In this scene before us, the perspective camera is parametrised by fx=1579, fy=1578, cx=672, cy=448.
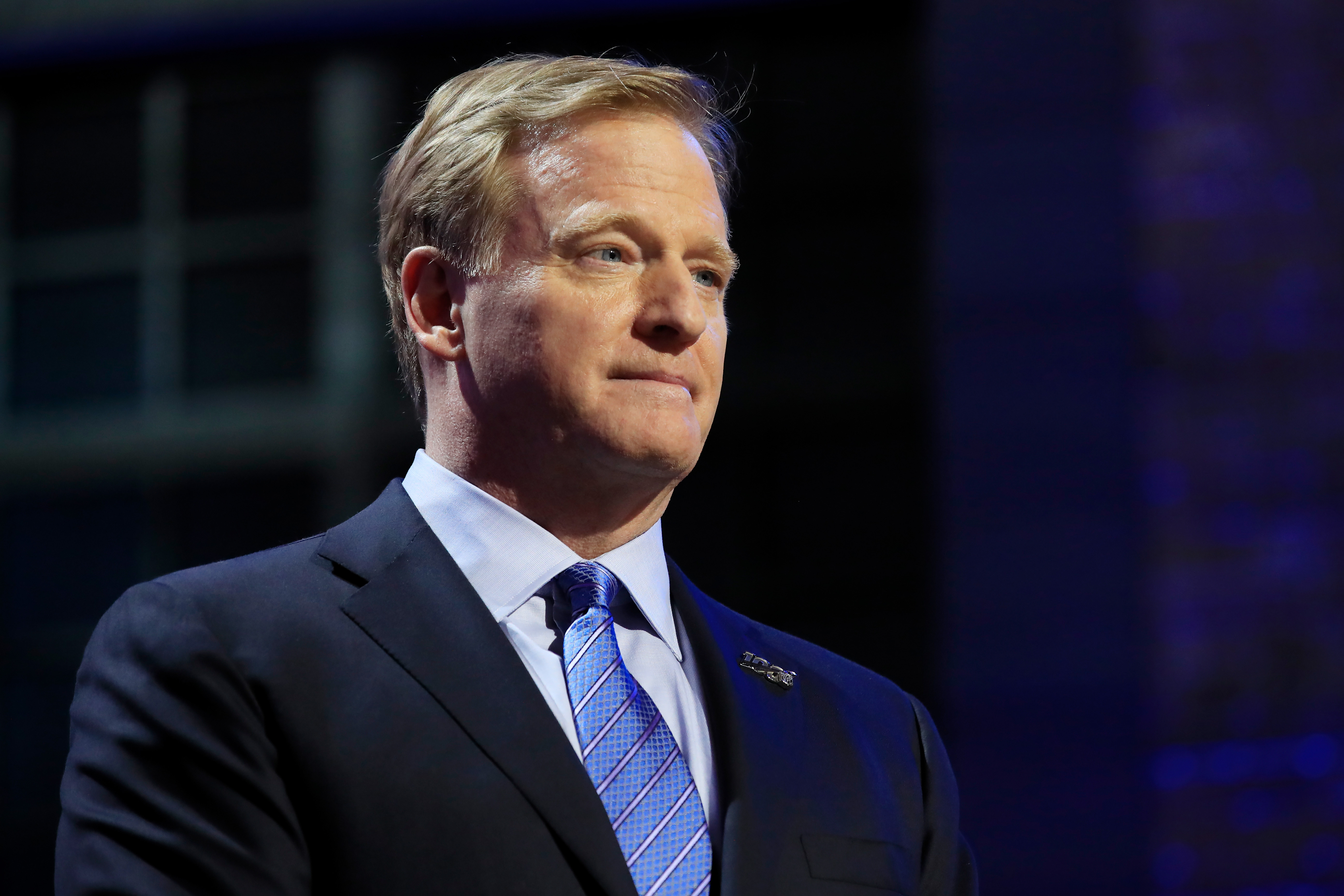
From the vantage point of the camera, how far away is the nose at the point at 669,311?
1.95 m

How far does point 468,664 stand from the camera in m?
1.78

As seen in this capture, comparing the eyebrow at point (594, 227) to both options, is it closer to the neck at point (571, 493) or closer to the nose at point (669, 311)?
the nose at point (669, 311)

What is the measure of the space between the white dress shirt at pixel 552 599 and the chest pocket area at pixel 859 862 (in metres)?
0.13

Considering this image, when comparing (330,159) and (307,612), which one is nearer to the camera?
(307,612)

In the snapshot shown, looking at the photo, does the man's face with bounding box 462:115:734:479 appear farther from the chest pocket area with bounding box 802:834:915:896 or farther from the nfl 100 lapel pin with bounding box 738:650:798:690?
the chest pocket area with bounding box 802:834:915:896

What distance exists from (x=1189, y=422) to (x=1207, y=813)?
1053 millimetres

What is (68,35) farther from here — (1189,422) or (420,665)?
(420,665)

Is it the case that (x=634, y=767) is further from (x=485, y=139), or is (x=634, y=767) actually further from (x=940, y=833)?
(x=485, y=139)

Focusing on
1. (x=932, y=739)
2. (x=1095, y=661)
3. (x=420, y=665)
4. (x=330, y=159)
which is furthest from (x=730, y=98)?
(x=420, y=665)

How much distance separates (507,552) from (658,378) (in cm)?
28

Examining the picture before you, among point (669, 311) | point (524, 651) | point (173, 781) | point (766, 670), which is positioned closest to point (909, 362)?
point (766, 670)

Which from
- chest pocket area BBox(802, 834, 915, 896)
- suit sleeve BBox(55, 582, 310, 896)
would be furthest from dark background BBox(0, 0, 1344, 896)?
suit sleeve BBox(55, 582, 310, 896)

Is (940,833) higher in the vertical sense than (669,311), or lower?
lower

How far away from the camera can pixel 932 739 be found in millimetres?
2215
